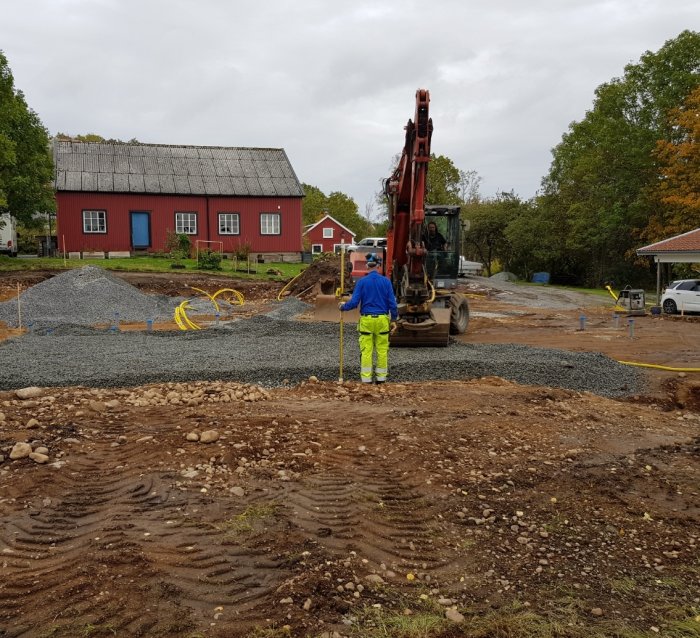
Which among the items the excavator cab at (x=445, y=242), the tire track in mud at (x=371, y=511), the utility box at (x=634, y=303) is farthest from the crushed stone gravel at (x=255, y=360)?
the utility box at (x=634, y=303)

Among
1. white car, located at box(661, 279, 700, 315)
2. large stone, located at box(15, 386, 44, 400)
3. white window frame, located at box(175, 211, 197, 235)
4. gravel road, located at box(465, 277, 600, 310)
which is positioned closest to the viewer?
large stone, located at box(15, 386, 44, 400)

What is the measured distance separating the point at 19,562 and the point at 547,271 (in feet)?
149

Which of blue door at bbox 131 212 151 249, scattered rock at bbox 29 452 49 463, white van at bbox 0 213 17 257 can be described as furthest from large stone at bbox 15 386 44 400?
white van at bbox 0 213 17 257

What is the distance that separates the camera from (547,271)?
46062 mm

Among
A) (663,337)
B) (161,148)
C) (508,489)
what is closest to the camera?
(508,489)

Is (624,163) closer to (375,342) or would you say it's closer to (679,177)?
(679,177)

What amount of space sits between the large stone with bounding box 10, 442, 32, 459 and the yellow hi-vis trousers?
4.87 meters

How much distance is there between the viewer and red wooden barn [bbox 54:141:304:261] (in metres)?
33.4

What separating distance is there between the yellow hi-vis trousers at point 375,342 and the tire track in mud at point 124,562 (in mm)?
4671

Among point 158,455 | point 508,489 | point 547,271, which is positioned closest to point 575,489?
point 508,489

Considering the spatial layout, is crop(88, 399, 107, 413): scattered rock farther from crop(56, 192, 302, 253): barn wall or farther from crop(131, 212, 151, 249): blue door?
crop(131, 212, 151, 249): blue door

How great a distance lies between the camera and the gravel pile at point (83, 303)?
1816cm

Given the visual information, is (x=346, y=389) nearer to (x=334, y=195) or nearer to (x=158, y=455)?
(x=158, y=455)

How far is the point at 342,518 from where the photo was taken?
4.70 m
